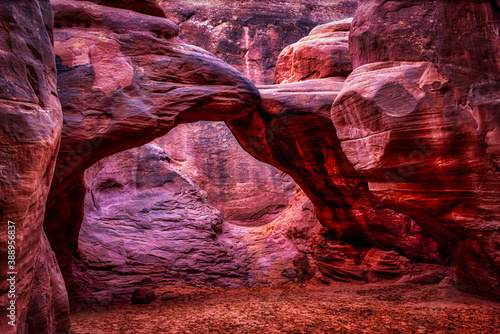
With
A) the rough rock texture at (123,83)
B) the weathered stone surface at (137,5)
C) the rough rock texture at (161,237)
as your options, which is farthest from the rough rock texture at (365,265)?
the weathered stone surface at (137,5)

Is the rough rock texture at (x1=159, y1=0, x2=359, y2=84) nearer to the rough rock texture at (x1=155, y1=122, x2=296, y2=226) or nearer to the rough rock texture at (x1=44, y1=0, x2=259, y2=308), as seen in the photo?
the rough rock texture at (x1=155, y1=122, x2=296, y2=226)

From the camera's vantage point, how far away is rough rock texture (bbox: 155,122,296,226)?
479 inches

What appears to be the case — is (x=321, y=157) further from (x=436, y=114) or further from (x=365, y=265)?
(x=436, y=114)

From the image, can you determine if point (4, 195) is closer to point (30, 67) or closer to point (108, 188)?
point (30, 67)

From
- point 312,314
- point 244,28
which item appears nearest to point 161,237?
point 312,314

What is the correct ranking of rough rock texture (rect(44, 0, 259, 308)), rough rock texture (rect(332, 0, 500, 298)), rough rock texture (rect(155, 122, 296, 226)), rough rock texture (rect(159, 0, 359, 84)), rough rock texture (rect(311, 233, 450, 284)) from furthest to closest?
rough rock texture (rect(159, 0, 359, 84)) → rough rock texture (rect(155, 122, 296, 226)) → rough rock texture (rect(311, 233, 450, 284)) → rough rock texture (rect(44, 0, 259, 308)) → rough rock texture (rect(332, 0, 500, 298))

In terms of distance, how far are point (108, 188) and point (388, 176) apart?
280 inches

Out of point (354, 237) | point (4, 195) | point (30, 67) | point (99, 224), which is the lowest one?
point (354, 237)

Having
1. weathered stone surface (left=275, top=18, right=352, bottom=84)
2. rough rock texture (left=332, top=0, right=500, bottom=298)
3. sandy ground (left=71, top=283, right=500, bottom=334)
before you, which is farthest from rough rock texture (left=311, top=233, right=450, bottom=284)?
weathered stone surface (left=275, top=18, right=352, bottom=84)

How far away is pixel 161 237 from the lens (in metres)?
8.70

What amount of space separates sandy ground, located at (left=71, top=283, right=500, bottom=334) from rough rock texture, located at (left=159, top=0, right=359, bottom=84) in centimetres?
929

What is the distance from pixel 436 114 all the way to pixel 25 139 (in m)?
3.81

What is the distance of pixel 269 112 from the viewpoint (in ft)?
21.0

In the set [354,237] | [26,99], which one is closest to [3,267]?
[26,99]
